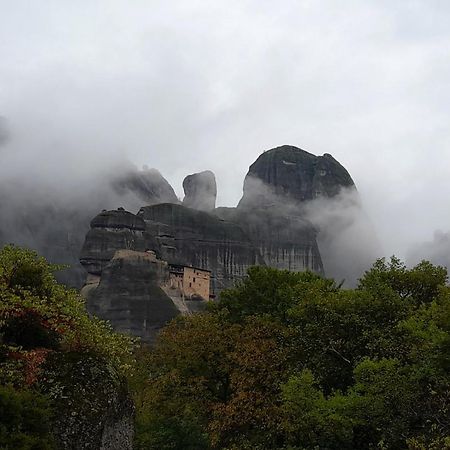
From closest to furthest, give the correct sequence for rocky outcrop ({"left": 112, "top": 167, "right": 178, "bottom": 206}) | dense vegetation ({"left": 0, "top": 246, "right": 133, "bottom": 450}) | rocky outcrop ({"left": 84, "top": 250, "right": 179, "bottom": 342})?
1. dense vegetation ({"left": 0, "top": 246, "right": 133, "bottom": 450})
2. rocky outcrop ({"left": 84, "top": 250, "right": 179, "bottom": 342})
3. rocky outcrop ({"left": 112, "top": 167, "right": 178, "bottom": 206})

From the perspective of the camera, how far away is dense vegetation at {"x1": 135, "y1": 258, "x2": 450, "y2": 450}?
2008cm

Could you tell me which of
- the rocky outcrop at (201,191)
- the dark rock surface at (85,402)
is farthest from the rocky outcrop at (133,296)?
the dark rock surface at (85,402)

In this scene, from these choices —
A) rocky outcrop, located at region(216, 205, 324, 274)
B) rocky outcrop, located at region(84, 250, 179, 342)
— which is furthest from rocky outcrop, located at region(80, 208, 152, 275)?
rocky outcrop, located at region(216, 205, 324, 274)

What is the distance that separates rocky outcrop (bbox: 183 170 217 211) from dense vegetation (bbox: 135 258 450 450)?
131196 mm

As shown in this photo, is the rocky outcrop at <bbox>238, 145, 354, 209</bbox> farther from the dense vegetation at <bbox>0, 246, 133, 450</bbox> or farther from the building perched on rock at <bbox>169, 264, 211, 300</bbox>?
the dense vegetation at <bbox>0, 246, 133, 450</bbox>

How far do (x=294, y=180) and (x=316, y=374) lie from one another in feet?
479

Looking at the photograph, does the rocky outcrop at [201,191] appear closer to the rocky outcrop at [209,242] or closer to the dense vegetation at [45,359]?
the rocky outcrop at [209,242]

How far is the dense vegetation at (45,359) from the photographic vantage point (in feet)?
30.3

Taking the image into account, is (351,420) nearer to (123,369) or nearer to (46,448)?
(123,369)

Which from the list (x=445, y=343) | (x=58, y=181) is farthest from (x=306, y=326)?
(x=58, y=181)

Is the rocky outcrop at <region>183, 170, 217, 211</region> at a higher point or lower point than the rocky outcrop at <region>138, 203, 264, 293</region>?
higher

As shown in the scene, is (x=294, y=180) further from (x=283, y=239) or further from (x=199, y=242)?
(x=199, y=242)

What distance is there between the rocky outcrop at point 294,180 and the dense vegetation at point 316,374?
136073mm

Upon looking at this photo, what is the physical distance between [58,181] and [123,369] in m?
123
